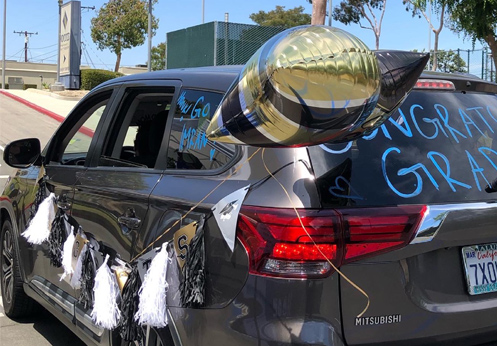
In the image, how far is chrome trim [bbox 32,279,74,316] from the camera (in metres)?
3.58

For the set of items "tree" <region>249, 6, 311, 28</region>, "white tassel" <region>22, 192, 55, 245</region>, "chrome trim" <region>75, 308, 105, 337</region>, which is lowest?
"chrome trim" <region>75, 308, 105, 337</region>

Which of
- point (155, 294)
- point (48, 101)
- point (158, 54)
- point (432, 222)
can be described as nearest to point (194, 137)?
point (155, 294)

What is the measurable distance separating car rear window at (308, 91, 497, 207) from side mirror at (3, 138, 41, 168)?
277 centimetres

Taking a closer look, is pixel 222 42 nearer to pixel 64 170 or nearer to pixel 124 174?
pixel 64 170

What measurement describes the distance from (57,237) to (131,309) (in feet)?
4.02

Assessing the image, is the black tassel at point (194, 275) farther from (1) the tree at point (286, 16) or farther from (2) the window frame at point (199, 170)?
(1) the tree at point (286, 16)

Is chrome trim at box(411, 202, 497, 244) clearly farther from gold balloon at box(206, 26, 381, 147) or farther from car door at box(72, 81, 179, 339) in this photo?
car door at box(72, 81, 179, 339)

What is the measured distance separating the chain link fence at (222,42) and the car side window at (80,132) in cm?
1468

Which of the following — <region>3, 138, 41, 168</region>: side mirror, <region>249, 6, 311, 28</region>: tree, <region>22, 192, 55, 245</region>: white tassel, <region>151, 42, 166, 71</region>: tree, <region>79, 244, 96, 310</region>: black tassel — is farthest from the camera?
<region>151, 42, 166, 71</region>: tree

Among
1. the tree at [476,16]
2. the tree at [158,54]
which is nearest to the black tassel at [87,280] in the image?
the tree at [476,16]

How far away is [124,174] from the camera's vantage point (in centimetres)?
324

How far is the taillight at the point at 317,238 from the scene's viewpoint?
85.1 inches

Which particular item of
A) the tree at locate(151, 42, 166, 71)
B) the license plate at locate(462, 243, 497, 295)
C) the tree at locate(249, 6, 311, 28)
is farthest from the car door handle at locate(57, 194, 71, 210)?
the tree at locate(151, 42, 166, 71)

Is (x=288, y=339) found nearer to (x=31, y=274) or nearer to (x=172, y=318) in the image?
(x=172, y=318)
